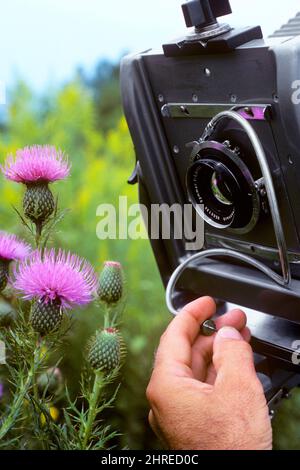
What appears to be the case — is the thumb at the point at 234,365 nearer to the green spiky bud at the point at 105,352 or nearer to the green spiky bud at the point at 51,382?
the green spiky bud at the point at 105,352

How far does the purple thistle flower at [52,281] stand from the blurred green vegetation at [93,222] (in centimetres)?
70

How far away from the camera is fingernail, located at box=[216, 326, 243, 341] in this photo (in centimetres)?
89

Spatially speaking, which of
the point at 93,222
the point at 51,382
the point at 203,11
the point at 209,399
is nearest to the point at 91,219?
the point at 93,222

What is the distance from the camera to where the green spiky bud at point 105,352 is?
866 millimetres

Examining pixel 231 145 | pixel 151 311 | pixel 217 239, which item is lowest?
pixel 151 311

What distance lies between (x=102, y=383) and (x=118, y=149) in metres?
1.26

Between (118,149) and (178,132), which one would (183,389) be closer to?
(178,132)

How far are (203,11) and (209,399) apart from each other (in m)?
0.51

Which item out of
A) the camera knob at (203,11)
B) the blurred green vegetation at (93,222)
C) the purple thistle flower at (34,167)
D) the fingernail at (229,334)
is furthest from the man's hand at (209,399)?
the blurred green vegetation at (93,222)

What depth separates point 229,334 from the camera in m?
0.90

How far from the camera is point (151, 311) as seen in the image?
72.0 inches

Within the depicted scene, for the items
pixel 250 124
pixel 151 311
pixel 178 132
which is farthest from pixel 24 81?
pixel 250 124

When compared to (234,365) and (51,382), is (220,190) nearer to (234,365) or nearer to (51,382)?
(234,365)

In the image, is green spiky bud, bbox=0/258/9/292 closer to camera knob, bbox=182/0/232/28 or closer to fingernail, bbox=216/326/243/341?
fingernail, bbox=216/326/243/341
